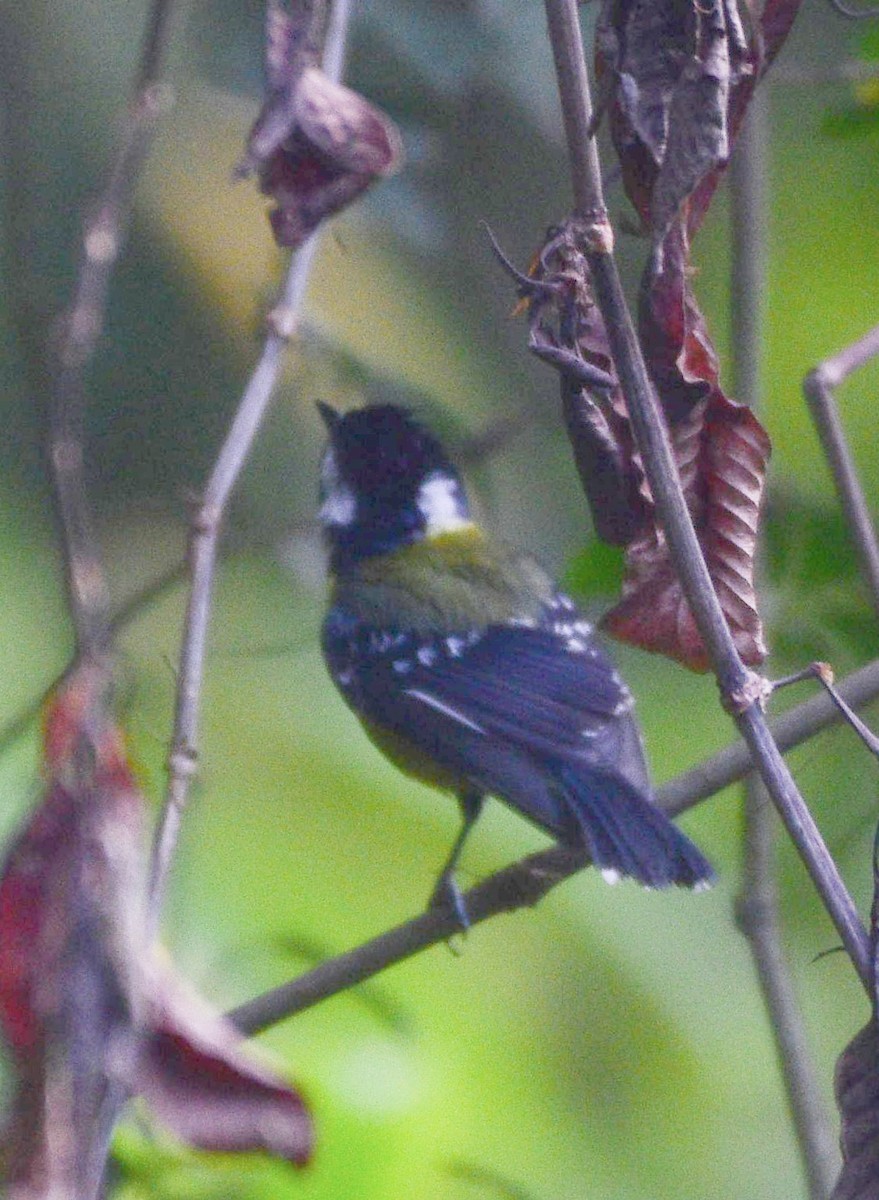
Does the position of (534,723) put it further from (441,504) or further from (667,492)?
(667,492)

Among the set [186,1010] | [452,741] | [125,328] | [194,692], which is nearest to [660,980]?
[452,741]

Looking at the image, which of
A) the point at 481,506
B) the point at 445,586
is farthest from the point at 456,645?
the point at 481,506

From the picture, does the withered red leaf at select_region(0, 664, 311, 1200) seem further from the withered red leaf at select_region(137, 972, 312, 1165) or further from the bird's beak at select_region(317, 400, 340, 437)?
the bird's beak at select_region(317, 400, 340, 437)

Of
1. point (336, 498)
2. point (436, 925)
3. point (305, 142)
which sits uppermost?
point (305, 142)

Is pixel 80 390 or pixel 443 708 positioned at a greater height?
pixel 80 390

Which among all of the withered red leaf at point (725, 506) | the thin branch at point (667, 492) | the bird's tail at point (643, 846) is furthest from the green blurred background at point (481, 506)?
the thin branch at point (667, 492)

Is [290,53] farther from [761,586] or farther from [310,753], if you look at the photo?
[310,753]

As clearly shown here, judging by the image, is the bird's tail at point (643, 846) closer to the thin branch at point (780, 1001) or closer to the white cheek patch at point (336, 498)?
the thin branch at point (780, 1001)
